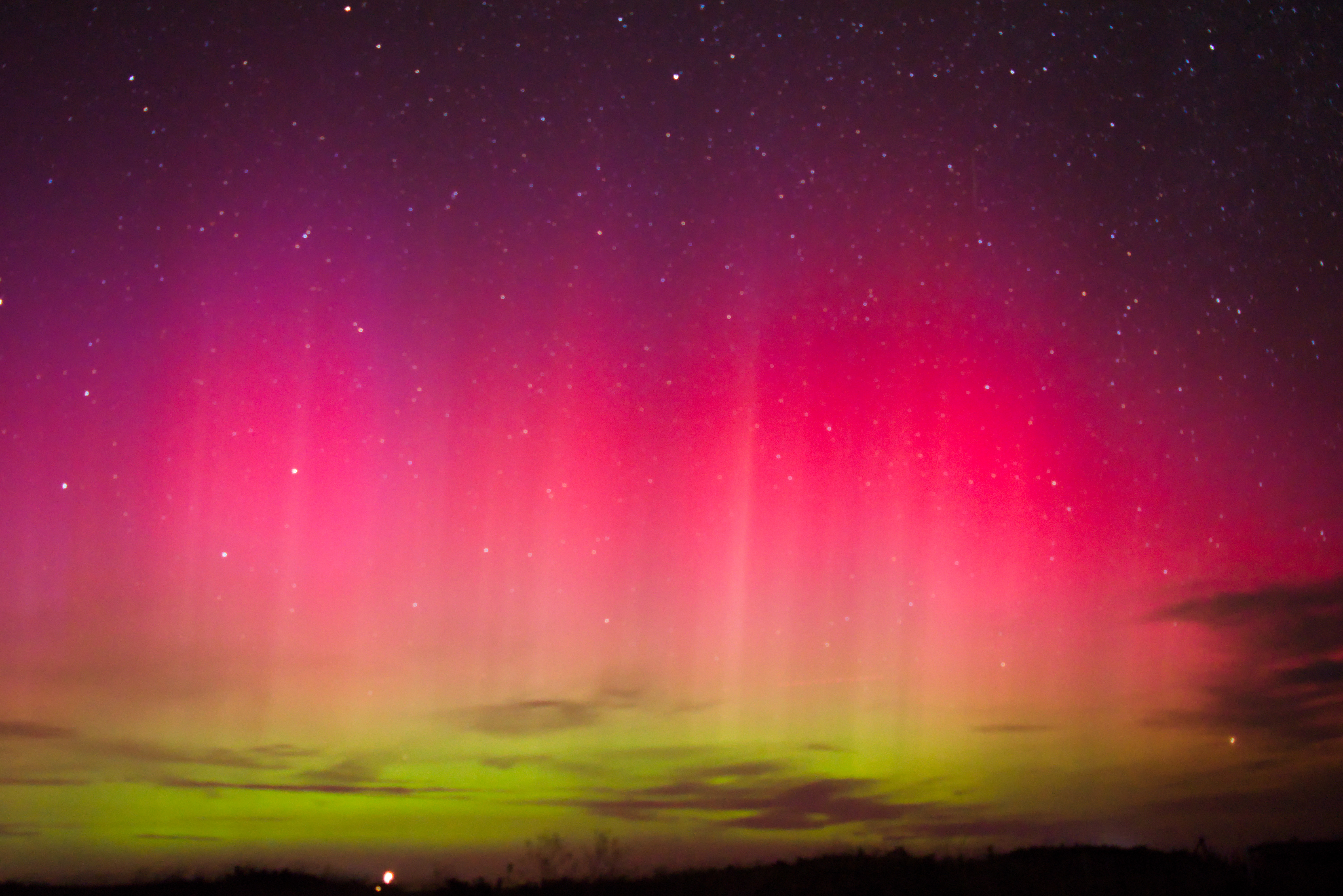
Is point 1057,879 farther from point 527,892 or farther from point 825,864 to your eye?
point 527,892

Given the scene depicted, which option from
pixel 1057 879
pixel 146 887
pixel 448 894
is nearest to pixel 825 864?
pixel 1057 879

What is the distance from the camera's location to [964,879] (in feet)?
40.3

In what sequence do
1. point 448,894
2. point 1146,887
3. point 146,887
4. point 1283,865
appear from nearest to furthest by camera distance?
1. point 1146,887
2. point 1283,865
3. point 448,894
4. point 146,887

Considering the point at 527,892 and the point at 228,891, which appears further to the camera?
the point at 228,891

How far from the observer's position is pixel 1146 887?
12.1m

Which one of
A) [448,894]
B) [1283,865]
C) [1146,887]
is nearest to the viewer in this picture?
[1146,887]

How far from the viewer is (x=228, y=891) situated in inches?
615

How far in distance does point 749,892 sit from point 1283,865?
22.3ft

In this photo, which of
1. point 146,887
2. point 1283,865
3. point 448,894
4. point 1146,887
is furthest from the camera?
point 146,887

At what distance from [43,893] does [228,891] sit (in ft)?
8.05

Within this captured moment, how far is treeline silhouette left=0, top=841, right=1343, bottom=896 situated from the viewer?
11891 mm

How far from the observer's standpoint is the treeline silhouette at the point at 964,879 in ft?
39.0

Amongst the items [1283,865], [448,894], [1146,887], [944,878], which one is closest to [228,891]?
[448,894]

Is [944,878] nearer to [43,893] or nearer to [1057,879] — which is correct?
[1057,879]
